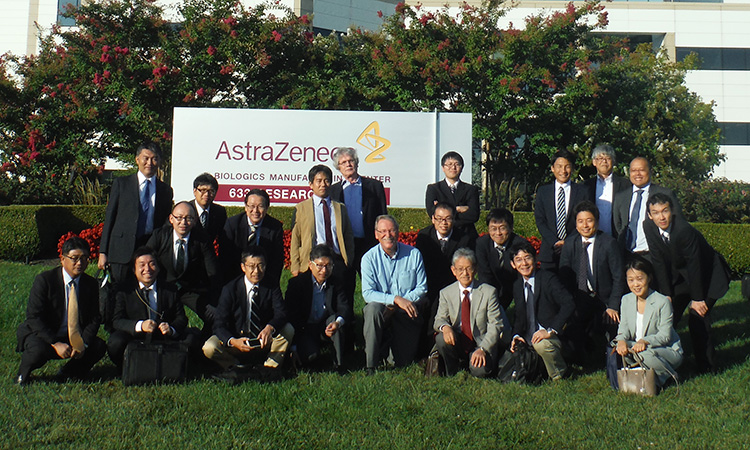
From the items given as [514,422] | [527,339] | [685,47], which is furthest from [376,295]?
[685,47]

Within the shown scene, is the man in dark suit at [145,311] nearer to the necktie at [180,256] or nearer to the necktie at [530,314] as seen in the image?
the necktie at [180,256]

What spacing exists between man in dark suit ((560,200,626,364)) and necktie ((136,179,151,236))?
11.5 feet

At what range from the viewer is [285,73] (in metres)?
14.2

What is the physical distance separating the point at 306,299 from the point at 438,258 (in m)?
1.27

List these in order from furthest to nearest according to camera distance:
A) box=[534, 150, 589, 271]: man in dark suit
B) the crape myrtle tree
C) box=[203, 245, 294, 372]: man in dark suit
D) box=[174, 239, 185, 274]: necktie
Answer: the crape myrtle tree, box=[534, 150, 589, 271]: man in dark suit, box=[174, 239, 185, 274]: necktie, box=[203, 245, 294, 372]: man in dark suit

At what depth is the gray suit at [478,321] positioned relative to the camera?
4898 millimetres

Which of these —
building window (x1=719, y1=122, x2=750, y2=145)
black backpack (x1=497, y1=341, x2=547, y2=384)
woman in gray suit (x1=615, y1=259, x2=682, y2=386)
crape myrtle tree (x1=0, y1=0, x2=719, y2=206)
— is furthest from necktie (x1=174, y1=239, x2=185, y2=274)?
building window (x1=719, y1=122, x2=750, y2=145)

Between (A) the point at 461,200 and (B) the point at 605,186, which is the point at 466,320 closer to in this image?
(A) the point at 461,200

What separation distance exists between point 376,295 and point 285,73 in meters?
9.96

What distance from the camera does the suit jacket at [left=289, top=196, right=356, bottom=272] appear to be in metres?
5.57

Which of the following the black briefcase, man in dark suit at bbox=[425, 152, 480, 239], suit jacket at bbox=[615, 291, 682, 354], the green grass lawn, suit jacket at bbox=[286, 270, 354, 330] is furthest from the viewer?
man in dark suit at bbox=[425, 152, 480, 239]

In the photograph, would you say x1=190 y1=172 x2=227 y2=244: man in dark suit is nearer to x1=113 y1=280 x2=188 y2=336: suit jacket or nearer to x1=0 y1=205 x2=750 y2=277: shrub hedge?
x1=113 y1=280 x2=188 y2=336: suit jacket

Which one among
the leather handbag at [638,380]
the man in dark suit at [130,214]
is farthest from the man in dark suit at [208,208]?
the leather handbag at [638,380]

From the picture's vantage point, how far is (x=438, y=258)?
577cm
